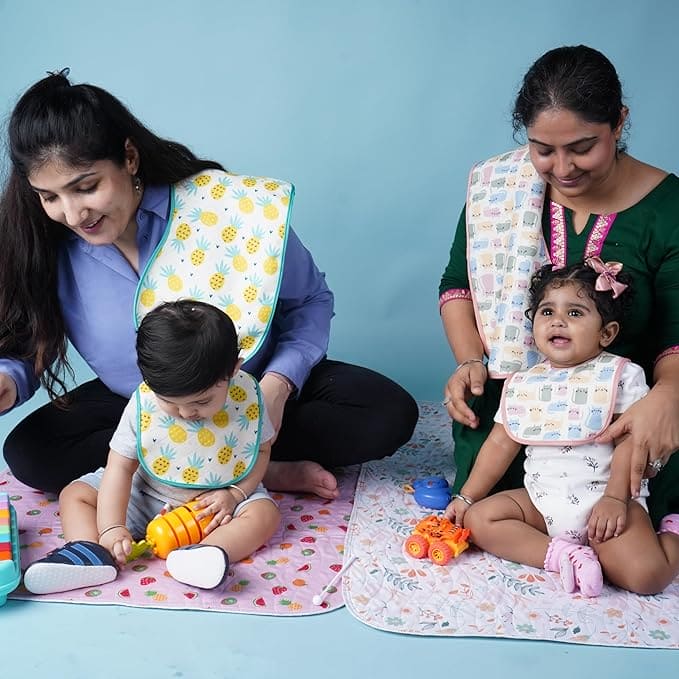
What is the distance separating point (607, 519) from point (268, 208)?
3.58 ft

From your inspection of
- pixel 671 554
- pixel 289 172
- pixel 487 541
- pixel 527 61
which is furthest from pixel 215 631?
pixel 527 61

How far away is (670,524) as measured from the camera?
2.36 metres

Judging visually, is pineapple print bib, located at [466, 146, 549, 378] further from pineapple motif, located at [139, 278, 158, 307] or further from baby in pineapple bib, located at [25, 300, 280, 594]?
pineapple motif, located at [139, 278, 158, 307]

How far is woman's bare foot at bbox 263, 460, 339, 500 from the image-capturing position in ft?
8.79

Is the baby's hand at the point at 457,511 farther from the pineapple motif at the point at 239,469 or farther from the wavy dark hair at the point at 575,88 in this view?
the wavy dark hair at the point at 575,88

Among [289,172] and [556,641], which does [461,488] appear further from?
[289,172]

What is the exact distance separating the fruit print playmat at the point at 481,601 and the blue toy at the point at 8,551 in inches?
25.6

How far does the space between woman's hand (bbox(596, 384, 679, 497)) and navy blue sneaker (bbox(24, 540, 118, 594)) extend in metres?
1.07

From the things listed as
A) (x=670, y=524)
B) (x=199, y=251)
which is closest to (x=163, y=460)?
(x=199, y=251)

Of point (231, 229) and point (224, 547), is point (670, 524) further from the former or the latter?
point (231, 229)


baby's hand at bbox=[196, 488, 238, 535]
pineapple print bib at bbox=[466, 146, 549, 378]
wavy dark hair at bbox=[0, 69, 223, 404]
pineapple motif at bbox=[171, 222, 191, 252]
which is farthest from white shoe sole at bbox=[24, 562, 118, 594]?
pineapple print bib at bbox=[466, 146, 549, 378]

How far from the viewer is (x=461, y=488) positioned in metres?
2.58

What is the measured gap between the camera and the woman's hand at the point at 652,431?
87.1 inches

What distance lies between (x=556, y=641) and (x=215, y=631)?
0.64 metres
